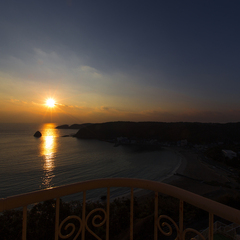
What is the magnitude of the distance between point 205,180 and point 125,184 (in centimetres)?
2180

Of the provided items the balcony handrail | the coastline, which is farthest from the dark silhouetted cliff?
the balcony handrail

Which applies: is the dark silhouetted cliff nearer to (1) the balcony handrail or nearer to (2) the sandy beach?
Result: (2) the sandy beach

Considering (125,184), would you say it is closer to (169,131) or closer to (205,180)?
(205,180)

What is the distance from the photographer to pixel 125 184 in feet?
3.59

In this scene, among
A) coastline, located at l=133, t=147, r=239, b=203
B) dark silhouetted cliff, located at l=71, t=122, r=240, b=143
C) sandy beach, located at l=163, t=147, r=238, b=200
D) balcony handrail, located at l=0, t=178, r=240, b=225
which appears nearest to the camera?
balcony handrail, located at l=0, t=178, r=240, b=225

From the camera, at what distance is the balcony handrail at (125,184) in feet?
2.46

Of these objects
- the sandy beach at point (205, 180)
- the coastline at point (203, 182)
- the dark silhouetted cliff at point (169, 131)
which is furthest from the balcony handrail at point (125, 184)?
the dark silhouetted cliff at point (169, 131)

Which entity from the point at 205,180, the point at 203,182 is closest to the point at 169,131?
the point at 205,180

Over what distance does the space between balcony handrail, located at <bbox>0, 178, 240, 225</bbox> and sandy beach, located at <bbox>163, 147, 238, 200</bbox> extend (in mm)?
15720

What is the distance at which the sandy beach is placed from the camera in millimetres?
15016

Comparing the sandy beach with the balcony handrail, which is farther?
the sandy beach

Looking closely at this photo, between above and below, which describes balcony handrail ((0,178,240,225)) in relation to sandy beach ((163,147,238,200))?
above

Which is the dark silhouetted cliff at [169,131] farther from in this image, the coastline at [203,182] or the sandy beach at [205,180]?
the coastline at [203,182]

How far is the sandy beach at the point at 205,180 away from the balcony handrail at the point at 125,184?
15720mm
